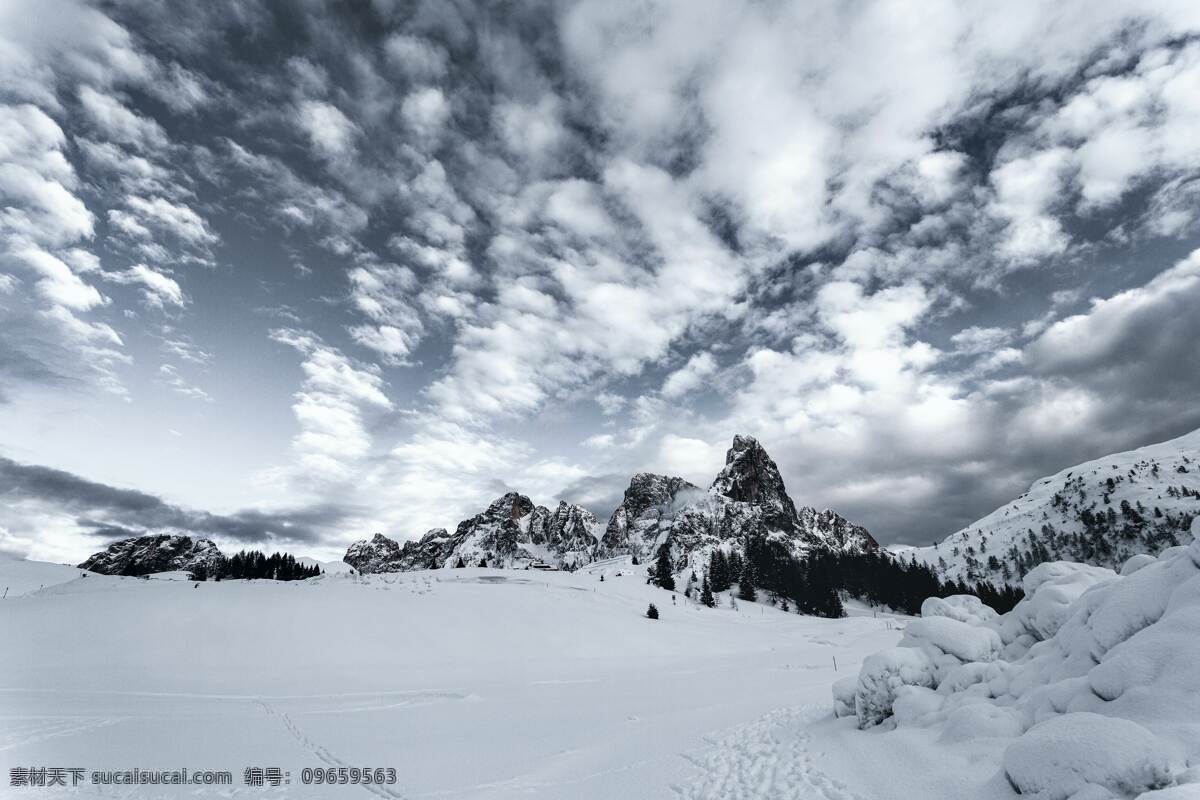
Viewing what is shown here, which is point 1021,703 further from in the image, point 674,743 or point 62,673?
point 62,673

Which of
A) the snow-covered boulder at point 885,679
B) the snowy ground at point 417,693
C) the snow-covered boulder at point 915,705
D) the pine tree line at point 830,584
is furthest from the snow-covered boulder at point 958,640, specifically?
the pine tree line at point 830,584

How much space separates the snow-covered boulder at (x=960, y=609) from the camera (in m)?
22.2

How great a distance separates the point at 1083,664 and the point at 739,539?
194 metres

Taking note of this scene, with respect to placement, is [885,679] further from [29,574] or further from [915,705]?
[29,574]

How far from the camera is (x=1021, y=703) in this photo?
11250 mm

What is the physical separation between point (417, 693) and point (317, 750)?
422 inches

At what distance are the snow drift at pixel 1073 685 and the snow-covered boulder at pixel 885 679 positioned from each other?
3 centimetres

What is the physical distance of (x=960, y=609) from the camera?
75.1 ft

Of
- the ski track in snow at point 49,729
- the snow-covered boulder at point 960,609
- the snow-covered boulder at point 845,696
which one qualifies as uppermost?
the snow-covered boulder at point 960,609

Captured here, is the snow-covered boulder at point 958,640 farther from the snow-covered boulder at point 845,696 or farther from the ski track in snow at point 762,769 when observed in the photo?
the ski track in snow at point 762,769

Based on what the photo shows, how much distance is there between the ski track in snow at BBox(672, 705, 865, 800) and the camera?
10.7 m

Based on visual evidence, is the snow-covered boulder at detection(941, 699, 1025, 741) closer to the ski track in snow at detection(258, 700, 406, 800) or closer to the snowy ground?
the snowy ground

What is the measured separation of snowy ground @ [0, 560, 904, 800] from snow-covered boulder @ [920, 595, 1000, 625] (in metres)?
6.91

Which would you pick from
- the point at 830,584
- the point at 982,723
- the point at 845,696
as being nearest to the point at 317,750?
the point at 845,696
